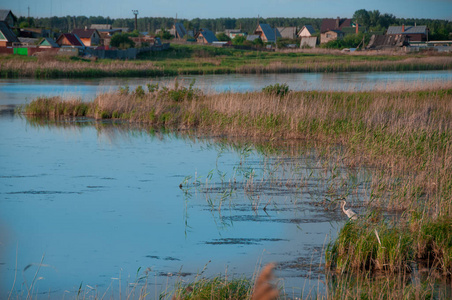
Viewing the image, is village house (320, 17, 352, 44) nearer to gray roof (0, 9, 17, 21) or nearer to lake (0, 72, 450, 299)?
gray roof (0, 9, 17, 21)

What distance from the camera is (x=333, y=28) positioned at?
382ft

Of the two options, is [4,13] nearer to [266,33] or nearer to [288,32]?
[266,33]

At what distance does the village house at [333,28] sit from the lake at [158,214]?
92.2 meters

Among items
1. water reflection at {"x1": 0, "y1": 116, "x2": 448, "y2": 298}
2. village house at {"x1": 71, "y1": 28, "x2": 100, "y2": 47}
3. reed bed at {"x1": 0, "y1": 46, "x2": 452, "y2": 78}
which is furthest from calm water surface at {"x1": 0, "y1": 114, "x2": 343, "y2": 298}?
village house at {"x1": 71, "y1": 28, "x2": 100, "y2": 47}

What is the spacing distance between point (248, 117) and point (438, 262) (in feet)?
33.1

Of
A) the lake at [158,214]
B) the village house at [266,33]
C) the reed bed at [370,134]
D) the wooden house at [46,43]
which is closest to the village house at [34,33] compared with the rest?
the wooden house at [46,43]

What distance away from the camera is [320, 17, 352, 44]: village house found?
340 feet

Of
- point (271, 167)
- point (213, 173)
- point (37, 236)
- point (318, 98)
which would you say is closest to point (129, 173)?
point (213, 173)

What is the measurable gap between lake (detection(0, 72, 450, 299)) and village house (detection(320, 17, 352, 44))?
303 feet

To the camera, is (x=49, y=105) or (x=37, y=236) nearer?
(x=37, y=236)

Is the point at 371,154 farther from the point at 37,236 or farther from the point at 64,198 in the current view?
the point at 37,236

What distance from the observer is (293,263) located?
6.85 metres

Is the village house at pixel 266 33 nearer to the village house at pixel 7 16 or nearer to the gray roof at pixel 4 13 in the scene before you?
the village house at pixel 7 16

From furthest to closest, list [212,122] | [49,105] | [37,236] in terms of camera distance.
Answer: [49,105], [212,122], [37,236]
